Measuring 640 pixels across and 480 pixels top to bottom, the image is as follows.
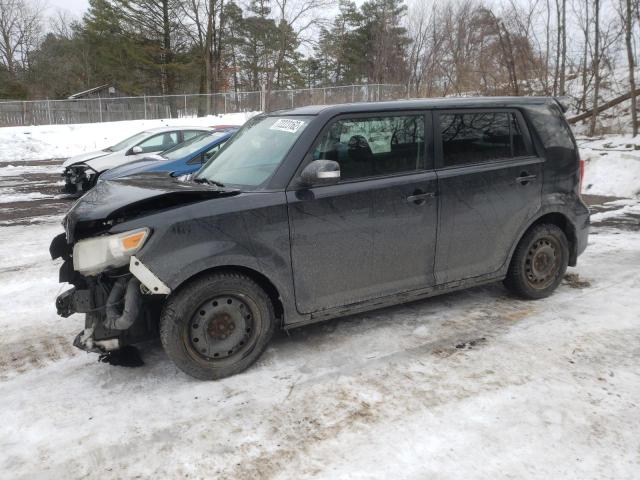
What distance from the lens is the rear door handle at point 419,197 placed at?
3889 millimetres

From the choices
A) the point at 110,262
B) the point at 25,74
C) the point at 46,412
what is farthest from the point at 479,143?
the point at 25,74

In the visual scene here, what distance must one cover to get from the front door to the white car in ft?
26.0

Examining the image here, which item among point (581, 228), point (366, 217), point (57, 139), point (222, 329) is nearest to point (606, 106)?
point (581, 228)

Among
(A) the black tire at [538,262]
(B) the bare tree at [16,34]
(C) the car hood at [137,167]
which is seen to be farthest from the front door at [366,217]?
(B) the bare tree at [16,34]

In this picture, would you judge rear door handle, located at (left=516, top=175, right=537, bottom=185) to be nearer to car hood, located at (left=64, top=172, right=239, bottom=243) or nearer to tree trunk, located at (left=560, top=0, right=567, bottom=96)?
car hood, located at (left=64, top=172, right=239, bottom=243)

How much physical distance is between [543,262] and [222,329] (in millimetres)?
3086

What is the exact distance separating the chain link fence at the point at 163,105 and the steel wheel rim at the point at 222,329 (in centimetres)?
2495

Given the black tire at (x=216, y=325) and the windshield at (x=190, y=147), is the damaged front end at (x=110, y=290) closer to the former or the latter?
the black tire at (x=216, y=325)

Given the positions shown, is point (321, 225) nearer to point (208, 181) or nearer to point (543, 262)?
point (208, 181)

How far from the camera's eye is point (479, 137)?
4.30 m

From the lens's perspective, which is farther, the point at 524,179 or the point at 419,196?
the point at 524,179

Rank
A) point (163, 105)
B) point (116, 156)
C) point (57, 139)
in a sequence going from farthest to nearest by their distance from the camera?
point (163, 105)
point (57, 139)
point (116, 156)

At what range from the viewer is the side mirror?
338cm

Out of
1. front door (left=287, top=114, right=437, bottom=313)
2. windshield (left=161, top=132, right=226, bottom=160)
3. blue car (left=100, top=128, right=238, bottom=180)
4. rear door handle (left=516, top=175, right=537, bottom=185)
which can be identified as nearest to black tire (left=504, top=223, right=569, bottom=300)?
rear door handle (left=516, top=175, right=537, bottom=185)
